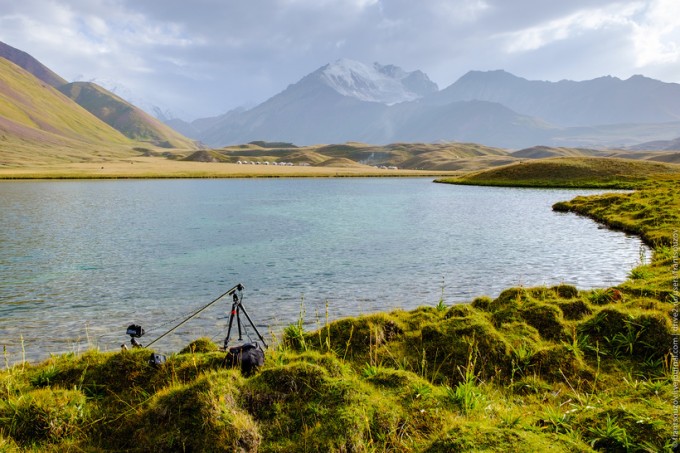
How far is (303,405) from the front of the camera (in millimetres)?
8359

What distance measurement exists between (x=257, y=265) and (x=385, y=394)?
23111mm

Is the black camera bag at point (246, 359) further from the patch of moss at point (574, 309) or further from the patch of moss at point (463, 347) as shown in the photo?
the patch of moss at point (574, 309)

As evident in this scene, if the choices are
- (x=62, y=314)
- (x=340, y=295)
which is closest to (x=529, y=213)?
(x=340, y=295)

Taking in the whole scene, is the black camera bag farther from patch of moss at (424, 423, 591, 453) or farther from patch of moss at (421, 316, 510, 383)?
patch of moss at (421, 316, 510, 383)

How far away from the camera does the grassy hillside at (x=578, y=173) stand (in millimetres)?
109750

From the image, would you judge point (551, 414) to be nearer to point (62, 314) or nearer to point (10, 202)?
point (62, 314)

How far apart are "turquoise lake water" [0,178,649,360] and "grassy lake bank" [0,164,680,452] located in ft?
9.06

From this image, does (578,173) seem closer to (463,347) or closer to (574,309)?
(574,309)

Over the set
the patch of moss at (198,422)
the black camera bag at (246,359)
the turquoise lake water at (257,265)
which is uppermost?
the black camera bag at (246,359)

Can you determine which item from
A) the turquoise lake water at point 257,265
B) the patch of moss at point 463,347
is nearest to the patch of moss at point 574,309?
the patch of moss at point 463,347

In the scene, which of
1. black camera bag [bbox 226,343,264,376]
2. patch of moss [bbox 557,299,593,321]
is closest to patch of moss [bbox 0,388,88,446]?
black camera bag [bbox 226,343,264,376]

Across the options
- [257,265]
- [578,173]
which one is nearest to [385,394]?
[257,265]

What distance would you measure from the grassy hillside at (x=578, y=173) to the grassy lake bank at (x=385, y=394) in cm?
10835

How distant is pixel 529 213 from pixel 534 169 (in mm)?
80162
